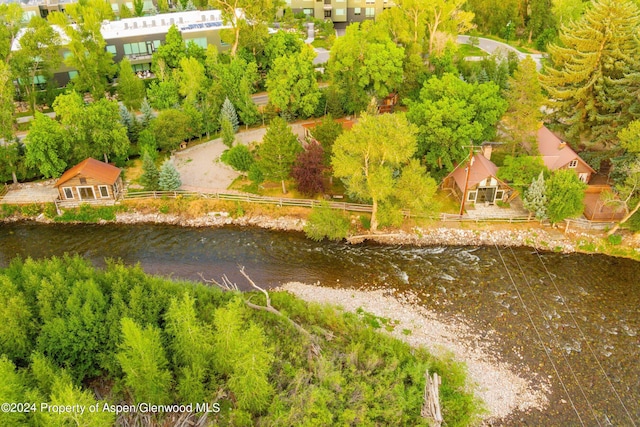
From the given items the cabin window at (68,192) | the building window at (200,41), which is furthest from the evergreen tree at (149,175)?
the building window at (200,41)

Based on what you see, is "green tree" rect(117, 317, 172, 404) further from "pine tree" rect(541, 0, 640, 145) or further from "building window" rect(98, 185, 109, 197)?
"pine tree" rect(541, 0, 640, 145)

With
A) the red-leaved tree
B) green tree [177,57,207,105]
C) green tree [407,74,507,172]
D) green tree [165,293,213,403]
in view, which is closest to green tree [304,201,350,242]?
the red-leaved tree

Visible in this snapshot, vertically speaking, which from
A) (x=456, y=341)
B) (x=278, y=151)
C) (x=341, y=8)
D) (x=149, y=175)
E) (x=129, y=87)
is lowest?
(x=456, y=341)

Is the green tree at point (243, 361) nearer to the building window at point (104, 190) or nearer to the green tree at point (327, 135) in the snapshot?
the green tree at point (327, 135)

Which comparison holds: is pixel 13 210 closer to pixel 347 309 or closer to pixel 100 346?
pixel 100 346

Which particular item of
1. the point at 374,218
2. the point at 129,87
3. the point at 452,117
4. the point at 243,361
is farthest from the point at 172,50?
the point at 243,361

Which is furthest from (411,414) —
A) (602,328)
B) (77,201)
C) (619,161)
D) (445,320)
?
(77,201)

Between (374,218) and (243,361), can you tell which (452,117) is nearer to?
(374,218)
